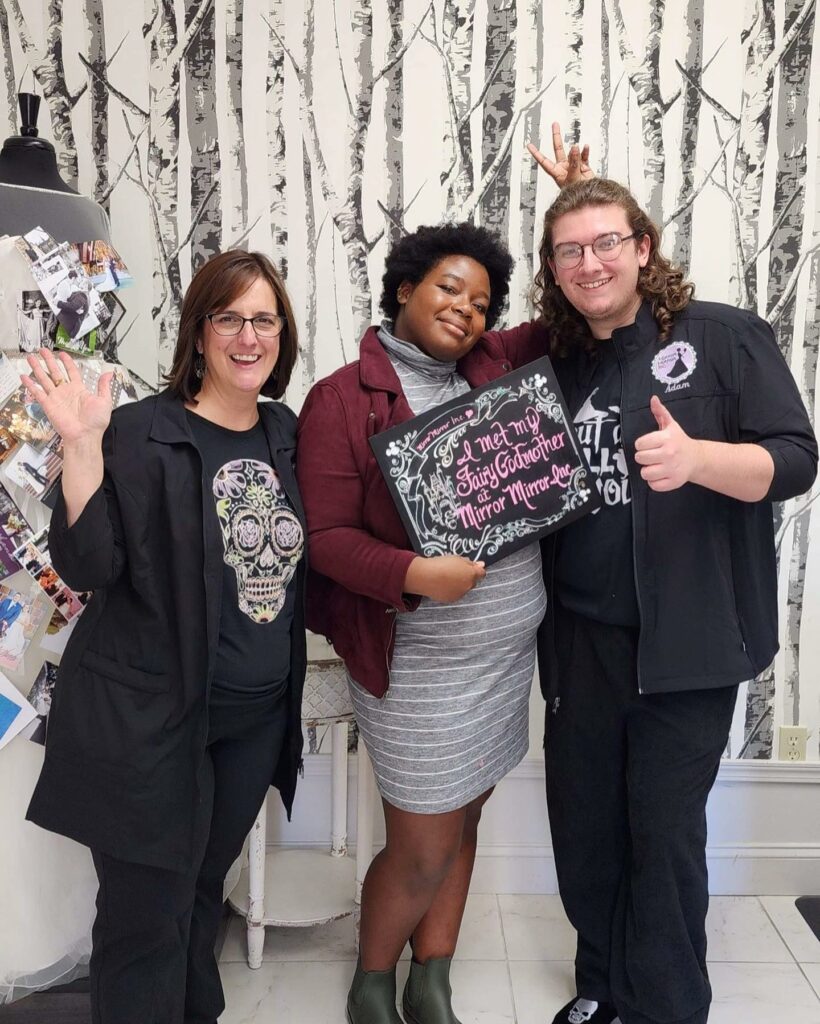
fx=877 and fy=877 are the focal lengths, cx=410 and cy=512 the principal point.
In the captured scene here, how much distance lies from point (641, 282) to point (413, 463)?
0.54m

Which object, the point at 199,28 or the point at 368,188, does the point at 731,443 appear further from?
the point at 199,28

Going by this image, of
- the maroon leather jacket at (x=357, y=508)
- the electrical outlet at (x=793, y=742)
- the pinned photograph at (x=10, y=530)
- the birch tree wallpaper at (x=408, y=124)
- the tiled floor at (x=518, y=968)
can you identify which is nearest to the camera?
the maroon leather jacket at (x=357, y=508)

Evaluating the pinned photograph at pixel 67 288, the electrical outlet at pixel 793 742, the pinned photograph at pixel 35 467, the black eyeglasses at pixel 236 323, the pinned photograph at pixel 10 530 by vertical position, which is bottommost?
the electrical outlet at pixel 793 742

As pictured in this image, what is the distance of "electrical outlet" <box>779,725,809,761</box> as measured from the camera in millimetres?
2326

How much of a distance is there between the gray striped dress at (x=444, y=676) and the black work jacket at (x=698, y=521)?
23 cm

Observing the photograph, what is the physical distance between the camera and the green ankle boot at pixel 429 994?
1769mm

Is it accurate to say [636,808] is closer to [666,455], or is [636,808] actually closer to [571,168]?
[666,455]

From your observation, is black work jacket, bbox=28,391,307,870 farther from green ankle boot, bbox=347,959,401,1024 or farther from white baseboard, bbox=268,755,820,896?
white baseboard, bbox=268,755,820,896

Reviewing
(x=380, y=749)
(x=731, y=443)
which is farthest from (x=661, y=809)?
(x=731, y=443)

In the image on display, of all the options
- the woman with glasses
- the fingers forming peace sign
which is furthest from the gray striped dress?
the fingers forming peace sign

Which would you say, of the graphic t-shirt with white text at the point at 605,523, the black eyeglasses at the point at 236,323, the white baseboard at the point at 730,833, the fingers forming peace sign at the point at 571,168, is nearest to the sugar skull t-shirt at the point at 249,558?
the black eyeglasses at the point at 236,323

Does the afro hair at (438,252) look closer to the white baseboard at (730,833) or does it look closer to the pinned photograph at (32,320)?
the pinned photograph at (32,320)

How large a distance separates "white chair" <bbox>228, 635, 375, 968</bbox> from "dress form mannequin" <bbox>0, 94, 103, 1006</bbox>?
0.38 meters

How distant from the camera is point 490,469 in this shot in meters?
1.53
